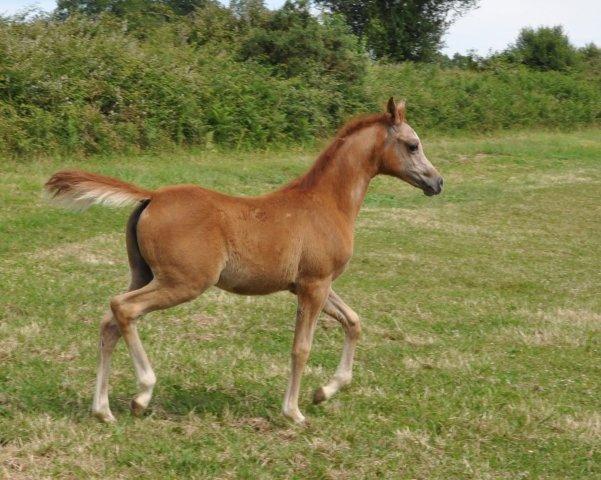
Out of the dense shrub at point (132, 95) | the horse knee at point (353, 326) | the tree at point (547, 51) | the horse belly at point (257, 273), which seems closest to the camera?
the horse belly at point (257, 273)

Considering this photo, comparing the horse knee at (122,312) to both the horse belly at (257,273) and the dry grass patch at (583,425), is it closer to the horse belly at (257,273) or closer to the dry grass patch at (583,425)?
the horse belly at (257,273)

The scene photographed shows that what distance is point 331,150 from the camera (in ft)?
22.1

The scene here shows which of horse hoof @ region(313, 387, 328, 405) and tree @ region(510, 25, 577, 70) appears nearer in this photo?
horse hoof @ region(313, 387, 328, 405)

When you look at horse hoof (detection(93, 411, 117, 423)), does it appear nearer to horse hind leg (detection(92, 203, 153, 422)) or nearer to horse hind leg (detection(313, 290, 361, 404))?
horse hind leg (detection(92, 203, 153, 422))

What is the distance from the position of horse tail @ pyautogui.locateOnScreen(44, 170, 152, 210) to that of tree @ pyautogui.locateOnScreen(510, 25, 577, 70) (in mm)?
34736

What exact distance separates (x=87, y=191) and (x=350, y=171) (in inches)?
74.7

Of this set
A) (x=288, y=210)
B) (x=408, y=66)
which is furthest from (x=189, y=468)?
(x=408, y=66)

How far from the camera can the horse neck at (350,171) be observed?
662 centimetres

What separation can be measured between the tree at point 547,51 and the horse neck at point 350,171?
33394 millimetres

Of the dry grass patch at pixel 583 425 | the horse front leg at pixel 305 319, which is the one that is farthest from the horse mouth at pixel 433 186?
the dry grass patch at pixel 583 425

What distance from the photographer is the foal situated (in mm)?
5785

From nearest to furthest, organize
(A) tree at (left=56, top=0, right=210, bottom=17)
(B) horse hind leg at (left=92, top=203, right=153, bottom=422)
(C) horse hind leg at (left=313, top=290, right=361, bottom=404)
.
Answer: (B) horse hind leg at (left=92, top=203, right=153, bottom=422), (C) horse hind leg at (left=313, top=290, right=361, bottom=404), (A) tree at (left=56, top=0, right=210, bottom=17)

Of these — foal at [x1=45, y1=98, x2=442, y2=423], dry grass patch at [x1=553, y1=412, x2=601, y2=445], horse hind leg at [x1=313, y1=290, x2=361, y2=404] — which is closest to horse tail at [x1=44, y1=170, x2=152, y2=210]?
foal at [x1=45, y1=98, x2=442, y2=423]

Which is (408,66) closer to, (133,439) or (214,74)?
(214,74)
